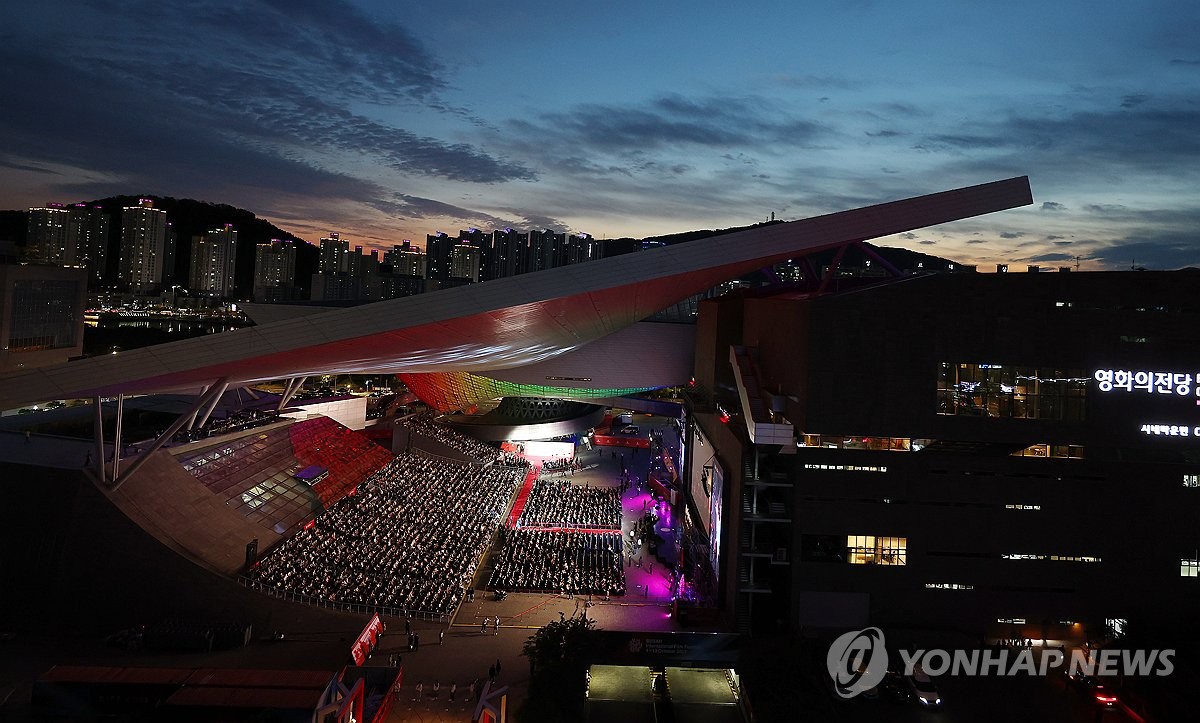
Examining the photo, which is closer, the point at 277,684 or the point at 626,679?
the point at 277,684

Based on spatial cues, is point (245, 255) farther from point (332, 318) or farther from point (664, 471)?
point (332, 318)

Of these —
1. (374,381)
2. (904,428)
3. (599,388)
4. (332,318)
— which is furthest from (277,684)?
(374,381)

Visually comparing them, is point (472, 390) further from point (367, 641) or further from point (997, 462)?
point (997, 462)

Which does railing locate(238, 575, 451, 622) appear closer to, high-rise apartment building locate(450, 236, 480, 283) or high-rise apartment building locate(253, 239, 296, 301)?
high-rise apartment building locate(450, 236, 480, 283)

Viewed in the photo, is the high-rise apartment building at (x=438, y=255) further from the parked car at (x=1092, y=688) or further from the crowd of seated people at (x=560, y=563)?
the parked car at (x=1092, y=688)

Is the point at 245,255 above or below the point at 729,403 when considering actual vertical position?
above

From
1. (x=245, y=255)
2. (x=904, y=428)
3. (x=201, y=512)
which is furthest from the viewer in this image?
(x=245, y=255)

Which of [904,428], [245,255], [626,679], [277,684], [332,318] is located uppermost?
[245,255]

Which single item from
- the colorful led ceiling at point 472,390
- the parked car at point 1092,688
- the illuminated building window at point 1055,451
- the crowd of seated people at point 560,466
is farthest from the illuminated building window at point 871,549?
the crowd of seated people at point 560,466
